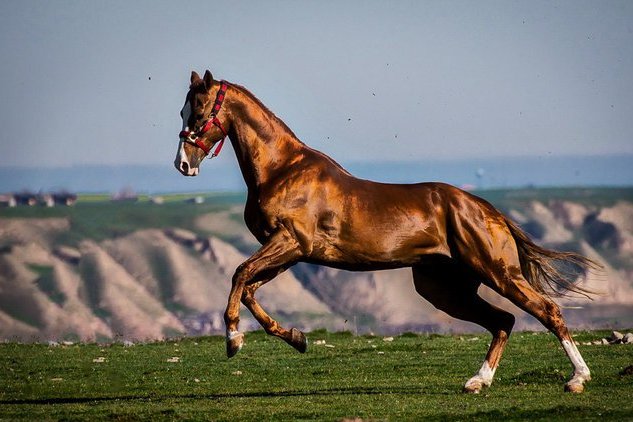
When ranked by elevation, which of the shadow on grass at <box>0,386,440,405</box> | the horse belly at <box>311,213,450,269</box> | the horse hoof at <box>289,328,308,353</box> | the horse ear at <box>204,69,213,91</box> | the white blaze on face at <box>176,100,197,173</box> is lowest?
the shadow on grass at <box>0,386,440,405</box>

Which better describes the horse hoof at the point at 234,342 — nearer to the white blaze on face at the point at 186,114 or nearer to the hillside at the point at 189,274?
the white blaze on face at the point at 186,114

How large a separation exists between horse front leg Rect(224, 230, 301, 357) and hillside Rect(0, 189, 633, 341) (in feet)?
146

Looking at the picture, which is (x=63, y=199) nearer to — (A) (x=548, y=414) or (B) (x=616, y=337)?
(B) (x=616, y=337)

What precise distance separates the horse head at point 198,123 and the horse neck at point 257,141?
A: 0.58 ft

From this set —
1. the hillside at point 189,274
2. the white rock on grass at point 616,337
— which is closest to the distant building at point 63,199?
the hillside at point 189,274

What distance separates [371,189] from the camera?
1783 cm

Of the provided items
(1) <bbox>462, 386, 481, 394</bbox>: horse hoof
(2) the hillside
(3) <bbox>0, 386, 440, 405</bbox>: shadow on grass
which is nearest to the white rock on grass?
(3) <bbox>0, 386, 440, 405</bbox>: shadow on grass

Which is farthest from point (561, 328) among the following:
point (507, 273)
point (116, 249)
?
point (116, 249)

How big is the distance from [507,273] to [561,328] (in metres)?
0.88

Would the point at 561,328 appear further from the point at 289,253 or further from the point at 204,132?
the point at 204,132

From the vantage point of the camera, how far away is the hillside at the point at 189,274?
6812cm

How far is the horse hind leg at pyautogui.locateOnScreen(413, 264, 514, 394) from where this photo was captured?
1836cm

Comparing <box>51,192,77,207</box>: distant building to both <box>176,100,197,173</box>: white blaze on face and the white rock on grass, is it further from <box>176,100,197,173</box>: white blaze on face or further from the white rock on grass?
<box>176,100,197,173</box>: white blaze on face

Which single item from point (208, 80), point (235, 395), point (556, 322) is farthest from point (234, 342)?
point (556, 322)
